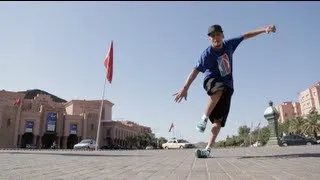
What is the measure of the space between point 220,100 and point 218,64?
65 cm

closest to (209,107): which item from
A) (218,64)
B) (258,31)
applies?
(218,64)

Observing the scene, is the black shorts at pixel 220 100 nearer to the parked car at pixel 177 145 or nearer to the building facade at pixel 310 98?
the parked car at pixel 177 145

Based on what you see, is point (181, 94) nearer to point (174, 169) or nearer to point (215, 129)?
point (215, 129)

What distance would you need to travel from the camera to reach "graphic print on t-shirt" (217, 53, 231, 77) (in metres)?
6.15

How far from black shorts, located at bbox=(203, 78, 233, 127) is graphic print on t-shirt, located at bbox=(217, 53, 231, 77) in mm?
211

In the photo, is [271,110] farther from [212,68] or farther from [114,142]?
[114,142]

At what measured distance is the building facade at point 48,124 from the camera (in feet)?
225

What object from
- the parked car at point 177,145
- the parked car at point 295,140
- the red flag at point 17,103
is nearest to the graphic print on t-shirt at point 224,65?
the parked car at point 295,140

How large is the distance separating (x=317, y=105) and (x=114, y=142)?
2604 inches

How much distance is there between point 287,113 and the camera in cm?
13588

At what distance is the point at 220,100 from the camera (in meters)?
6.09

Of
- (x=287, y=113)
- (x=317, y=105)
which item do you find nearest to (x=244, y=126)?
(x=317, y=105)

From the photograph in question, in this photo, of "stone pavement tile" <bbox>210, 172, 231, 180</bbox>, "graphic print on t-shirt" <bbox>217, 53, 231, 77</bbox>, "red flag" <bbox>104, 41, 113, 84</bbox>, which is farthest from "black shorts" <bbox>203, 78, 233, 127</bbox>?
"red flag" <bbox>104, 41, 113, 84</bbox>

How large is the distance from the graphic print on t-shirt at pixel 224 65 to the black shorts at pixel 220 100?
21 cm
